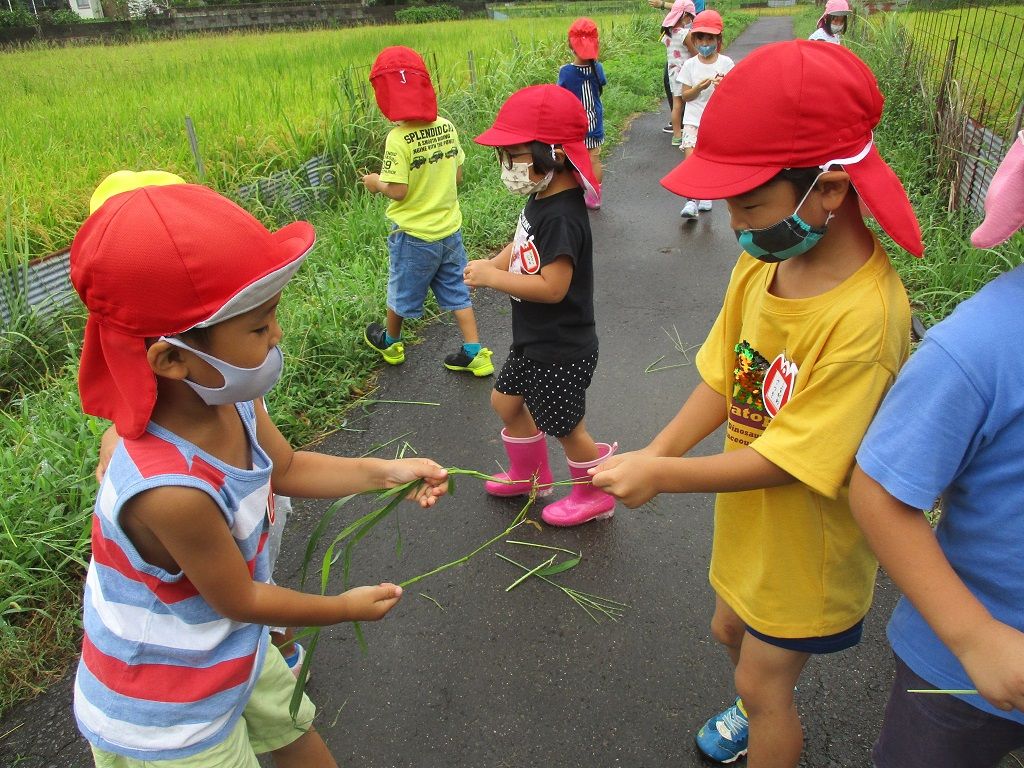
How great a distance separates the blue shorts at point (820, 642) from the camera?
1.62 metres

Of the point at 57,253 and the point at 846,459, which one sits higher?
the point at 846,459

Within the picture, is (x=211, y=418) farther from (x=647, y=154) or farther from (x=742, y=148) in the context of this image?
(x=647, y=154)

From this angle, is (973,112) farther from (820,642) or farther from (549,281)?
(820,642)

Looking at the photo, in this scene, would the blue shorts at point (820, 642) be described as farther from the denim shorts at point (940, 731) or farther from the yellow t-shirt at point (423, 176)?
the yellow t-shirt at point (423, 176)

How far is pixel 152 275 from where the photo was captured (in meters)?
1.21

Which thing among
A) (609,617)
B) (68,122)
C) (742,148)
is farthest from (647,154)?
(742,148)

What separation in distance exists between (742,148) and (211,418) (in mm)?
1171

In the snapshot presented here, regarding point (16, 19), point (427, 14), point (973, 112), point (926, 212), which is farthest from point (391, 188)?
point (16, 19)

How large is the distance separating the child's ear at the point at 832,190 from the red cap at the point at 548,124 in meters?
1.31

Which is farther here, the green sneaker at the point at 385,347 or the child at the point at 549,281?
the green sneaker at the point at 385,347

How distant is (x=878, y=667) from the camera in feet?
7.61

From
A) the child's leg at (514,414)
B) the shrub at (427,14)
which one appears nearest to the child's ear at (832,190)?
the child's leg at (514,414)

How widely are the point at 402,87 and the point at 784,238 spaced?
3069 mm

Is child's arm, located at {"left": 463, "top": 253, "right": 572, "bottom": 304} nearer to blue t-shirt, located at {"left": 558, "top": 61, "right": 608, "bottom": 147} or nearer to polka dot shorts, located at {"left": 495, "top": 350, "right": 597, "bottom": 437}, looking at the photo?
polka dot shorts, located at {"left": 495, "top": 350, "right": 597, "bottom": 437}
